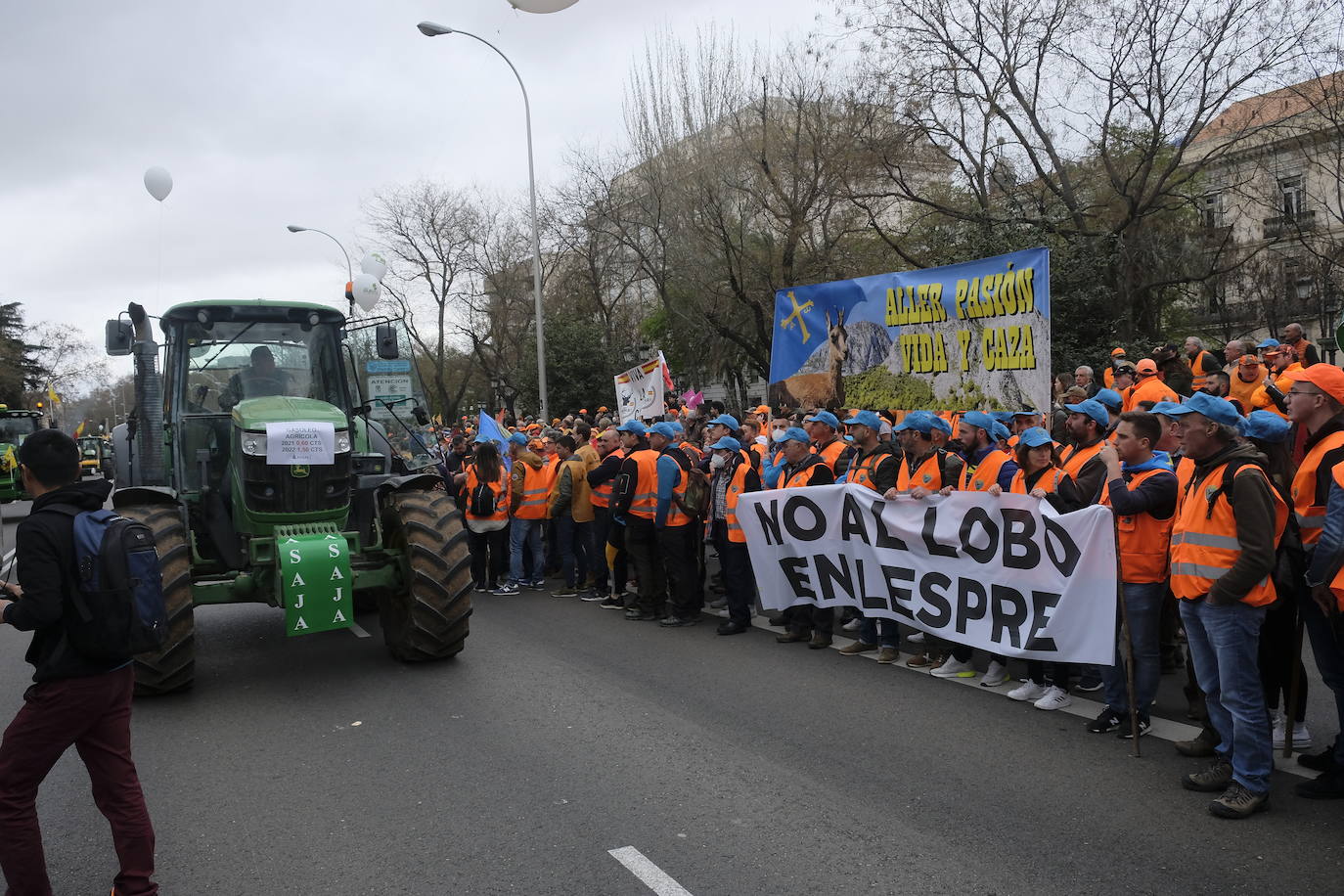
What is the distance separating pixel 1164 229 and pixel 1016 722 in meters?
23.5

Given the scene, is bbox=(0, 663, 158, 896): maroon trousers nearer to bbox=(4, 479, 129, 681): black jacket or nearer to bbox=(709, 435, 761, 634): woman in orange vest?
bbox=(4, 479, 129, 681): black jacket

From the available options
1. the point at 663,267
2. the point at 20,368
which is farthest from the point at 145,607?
the point at 20,368

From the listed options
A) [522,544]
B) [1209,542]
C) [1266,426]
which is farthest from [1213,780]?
[522,544]

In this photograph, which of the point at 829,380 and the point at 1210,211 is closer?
the point at 829,380

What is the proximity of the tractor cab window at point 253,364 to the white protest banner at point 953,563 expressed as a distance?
12.6ft

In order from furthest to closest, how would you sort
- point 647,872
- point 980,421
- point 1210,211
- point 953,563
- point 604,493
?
point 1210,211 < point 604,493 < point 980,421 < point 953,563 < point 647,872

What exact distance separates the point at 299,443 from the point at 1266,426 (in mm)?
6064

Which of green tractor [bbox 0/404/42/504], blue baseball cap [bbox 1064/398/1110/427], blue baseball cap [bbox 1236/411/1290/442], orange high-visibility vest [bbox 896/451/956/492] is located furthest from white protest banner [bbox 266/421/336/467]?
green tractor [bbox 0/404/42/504]

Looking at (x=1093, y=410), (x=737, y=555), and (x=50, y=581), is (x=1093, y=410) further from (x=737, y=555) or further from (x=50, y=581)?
(x=50, y=581)

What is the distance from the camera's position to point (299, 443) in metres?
7.21

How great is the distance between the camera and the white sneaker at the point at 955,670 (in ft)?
23.1

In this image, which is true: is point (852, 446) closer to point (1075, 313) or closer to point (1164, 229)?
point (1075, 313)

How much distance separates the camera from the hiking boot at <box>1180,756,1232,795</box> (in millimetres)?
4794

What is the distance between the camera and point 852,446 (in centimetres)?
890
